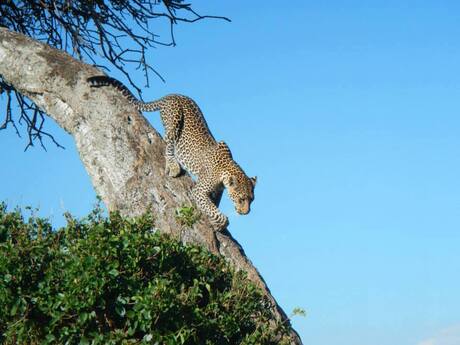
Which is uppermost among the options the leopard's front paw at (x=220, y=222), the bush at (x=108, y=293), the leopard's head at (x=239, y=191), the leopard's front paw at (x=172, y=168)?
the leopard's head at (x=239, y=191)

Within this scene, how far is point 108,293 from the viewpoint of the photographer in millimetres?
4543

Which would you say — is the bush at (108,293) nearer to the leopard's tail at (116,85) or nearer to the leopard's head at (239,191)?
the leopard's tail at (116,85)

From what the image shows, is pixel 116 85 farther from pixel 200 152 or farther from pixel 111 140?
pixel 200 152

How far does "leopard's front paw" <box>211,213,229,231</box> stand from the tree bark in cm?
12

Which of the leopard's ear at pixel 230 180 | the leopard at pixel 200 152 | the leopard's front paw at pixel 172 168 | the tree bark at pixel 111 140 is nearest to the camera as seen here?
the tree bark at pixel 111 140

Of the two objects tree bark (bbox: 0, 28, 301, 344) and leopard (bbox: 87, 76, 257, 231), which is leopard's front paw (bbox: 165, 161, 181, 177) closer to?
tree bark (bbox: 0, 28, 301, 344)

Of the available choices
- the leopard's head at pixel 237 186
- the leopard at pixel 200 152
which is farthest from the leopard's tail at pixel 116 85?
the leopard's head at pixel 237 186

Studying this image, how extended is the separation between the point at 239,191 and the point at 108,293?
3813 mm

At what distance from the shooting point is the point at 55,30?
428 inches

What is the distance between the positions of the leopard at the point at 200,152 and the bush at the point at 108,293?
2.76m

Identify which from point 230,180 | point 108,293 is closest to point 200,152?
point 230,180

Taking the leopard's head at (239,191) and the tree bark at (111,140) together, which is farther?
the leopard's head at (239,191)

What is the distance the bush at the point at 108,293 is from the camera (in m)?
4.49

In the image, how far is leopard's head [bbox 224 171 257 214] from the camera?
27.0 ft
